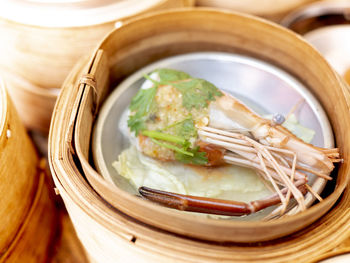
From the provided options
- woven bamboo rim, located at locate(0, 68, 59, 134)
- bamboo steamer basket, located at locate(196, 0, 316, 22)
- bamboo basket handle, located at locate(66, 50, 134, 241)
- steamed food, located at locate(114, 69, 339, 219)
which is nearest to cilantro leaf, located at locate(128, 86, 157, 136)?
steamed food, located at locate(114, 69, 339, 219)

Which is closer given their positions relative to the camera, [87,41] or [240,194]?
[240,194]

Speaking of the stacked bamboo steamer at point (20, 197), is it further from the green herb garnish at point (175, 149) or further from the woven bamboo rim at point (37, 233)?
the green herb garnish at point (175, 149)

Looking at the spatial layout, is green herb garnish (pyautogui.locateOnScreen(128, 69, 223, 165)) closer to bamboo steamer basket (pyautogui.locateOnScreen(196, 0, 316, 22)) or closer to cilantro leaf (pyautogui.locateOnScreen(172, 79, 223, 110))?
cilantro leaf (pyautogui.locateOnScreen(172, 79, 223, 110))

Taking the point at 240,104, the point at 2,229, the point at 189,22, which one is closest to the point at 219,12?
the point at 189,22

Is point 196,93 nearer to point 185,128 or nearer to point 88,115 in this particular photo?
point 185,128

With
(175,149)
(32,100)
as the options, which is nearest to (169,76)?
(175,149)

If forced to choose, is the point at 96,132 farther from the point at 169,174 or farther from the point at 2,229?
the point at 2,229
